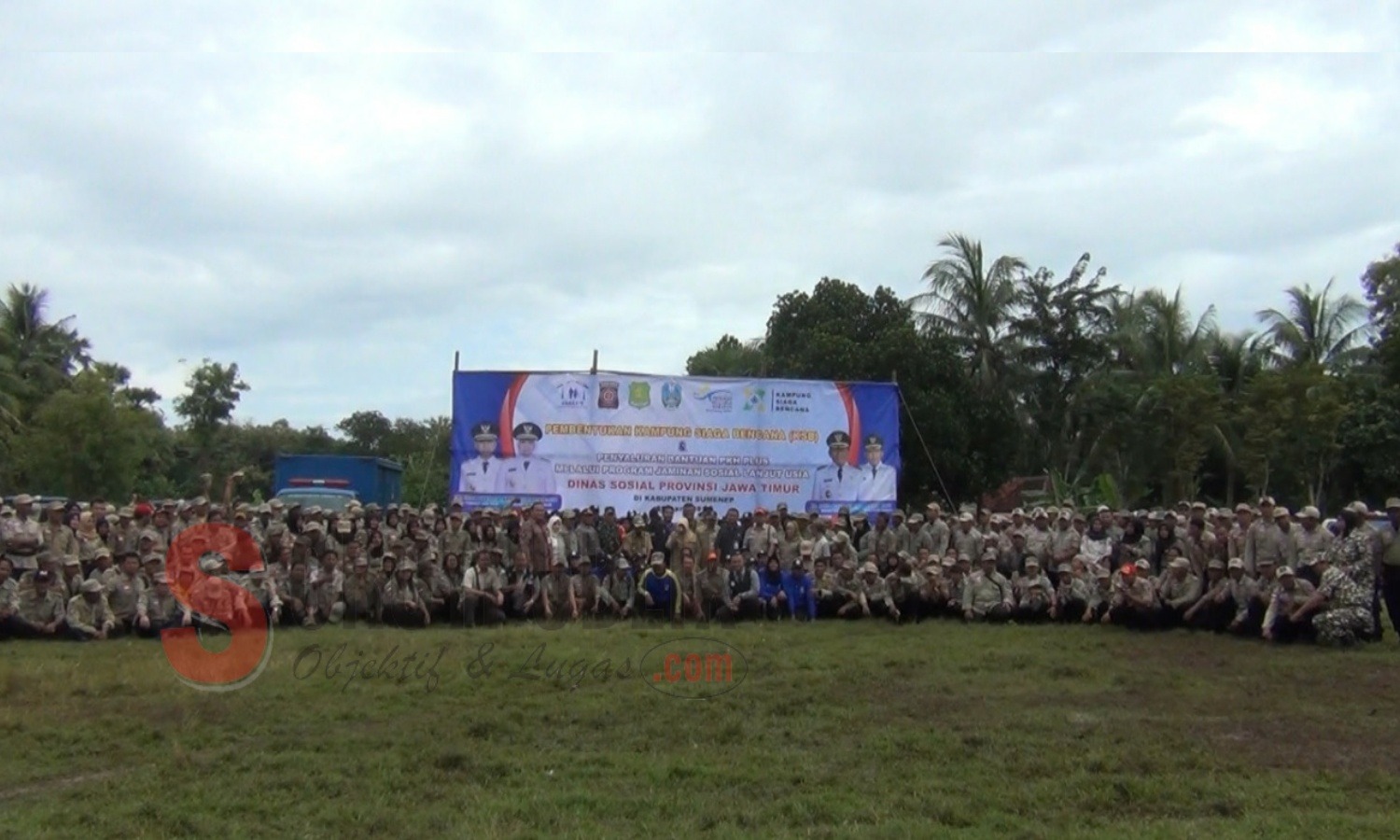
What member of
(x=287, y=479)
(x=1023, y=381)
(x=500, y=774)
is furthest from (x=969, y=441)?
(x=500, y=774)

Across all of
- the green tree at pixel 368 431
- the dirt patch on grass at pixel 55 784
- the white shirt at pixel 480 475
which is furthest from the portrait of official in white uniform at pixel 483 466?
the green tree at pixel 368 431

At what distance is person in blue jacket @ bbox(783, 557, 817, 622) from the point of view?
1712 cm

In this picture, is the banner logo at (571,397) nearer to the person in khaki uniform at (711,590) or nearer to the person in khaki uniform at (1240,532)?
the person in khaki uniform at (711,590)

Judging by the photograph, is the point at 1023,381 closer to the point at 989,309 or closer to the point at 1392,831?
the point at 989,309

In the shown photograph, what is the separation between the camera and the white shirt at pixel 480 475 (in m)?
21.3

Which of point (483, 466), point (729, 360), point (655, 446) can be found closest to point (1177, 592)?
point (655, 446)

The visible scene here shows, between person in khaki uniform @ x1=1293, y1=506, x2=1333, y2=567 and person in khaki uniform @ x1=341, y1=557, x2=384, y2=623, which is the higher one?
person in khaki uniform @ x1=1293, y1=506, x2=1333, y2=567

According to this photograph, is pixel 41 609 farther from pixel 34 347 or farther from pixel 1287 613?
pixel 34 347

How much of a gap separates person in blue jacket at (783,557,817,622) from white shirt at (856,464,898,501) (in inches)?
193

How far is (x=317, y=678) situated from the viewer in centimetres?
1242

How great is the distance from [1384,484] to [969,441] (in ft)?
35.0

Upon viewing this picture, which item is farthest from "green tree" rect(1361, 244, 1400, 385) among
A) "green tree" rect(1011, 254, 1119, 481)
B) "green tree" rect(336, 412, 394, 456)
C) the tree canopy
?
"green tree" rect(336, 412, 394, 456)

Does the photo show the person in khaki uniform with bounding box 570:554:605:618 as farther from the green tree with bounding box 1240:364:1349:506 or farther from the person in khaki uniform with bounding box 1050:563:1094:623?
the green tree with bounding box 1240:364:1349:506

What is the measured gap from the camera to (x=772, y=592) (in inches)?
674
